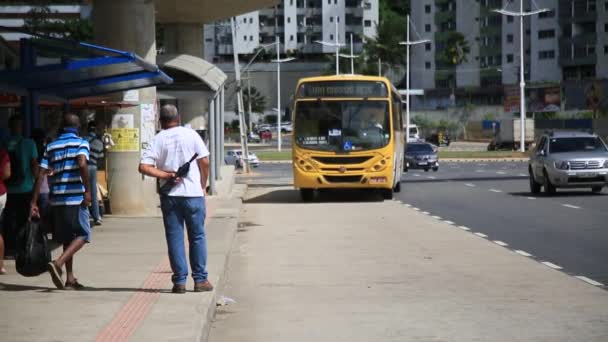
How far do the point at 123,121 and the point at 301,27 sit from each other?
130 meters

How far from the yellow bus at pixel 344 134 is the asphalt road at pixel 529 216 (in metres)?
1.45

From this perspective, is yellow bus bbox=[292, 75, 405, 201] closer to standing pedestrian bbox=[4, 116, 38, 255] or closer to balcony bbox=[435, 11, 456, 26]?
Result: standing pedestrian bbox=[4, 116, 38, 255]

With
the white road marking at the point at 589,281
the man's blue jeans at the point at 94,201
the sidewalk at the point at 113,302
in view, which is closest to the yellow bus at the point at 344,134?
the man's blue jeans at the point at 94,201

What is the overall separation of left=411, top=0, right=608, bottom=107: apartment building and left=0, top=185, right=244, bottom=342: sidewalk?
9819 centimetres

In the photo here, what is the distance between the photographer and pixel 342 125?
106 ft

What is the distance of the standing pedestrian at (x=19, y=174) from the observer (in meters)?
14.2

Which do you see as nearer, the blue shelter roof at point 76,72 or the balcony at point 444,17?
the blue shelter roof at point 76,72

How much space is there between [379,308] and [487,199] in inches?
808

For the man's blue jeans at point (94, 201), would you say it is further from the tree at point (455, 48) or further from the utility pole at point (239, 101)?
the tree at point (455, 48)

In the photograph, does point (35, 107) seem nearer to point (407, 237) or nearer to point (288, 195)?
point (407, 237)

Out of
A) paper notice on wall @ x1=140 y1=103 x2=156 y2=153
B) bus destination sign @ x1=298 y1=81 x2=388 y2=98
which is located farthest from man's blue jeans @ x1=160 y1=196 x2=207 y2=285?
bus destination sign @ x1=298 y1=81 x2=388 y2=98

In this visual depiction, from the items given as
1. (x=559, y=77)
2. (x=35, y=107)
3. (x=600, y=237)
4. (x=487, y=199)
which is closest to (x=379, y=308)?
(x=35, y=107)

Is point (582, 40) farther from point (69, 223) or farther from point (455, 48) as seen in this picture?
point (69, 223)

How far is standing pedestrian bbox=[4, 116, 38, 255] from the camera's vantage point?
14.2 metres
